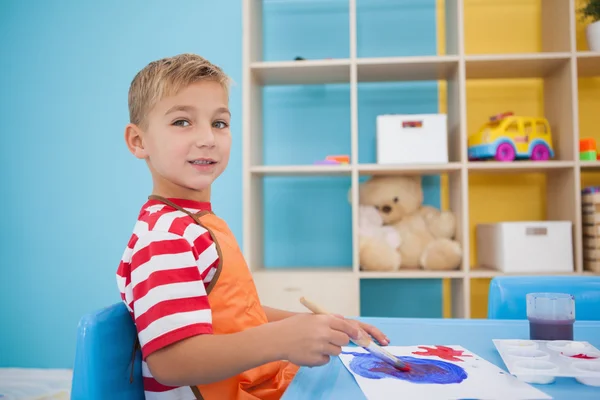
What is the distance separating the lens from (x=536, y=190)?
7.36 feet

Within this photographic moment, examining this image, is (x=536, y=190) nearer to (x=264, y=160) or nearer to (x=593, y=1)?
(x=593, y=1)

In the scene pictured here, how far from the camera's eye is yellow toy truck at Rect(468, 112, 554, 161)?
195cm

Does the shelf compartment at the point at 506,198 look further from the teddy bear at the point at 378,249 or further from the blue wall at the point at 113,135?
the teddy bear at the point at 378,249

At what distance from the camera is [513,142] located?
1.96 metres

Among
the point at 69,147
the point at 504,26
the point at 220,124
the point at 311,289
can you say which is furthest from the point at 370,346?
the point at 69,147

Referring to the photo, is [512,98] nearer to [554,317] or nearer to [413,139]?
[413,139]

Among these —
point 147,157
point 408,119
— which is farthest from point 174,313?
point 408,119

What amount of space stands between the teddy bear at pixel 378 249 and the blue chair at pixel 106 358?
1.36m

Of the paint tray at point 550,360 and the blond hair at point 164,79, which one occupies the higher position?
the blond hair at point 164,79

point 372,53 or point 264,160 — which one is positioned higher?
point 372,53

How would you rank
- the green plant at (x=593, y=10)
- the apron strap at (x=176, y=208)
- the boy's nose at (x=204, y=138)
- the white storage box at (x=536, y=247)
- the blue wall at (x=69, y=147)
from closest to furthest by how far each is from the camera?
the apron strap at (x=176, y=208), the boy's nose at (x=204, y=138), the white storage box at (x=536, y=247), the green plant at (x=593, y=10), the blue wall at (x=69, y=147)

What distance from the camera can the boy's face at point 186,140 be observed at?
78 cm

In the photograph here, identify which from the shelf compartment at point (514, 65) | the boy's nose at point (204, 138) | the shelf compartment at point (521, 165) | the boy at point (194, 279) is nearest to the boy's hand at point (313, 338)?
the boy at point (194, 279)

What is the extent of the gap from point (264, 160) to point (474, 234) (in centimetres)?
98
